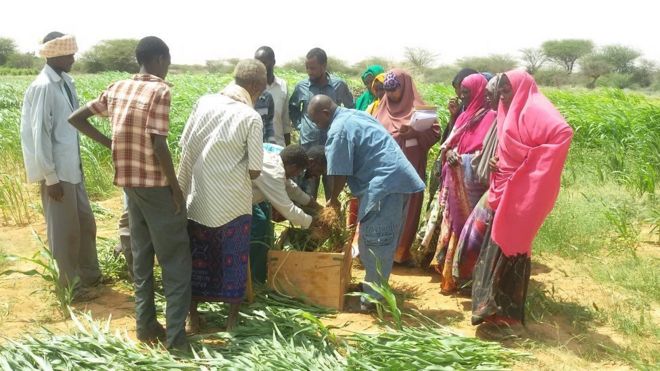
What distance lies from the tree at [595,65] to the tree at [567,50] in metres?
1.00

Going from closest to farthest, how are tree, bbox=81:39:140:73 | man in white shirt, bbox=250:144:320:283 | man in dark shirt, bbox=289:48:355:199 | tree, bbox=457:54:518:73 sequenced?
man in white shirt, bbox=250:144:320:283
man in dark shirt, bbox=289:48:355:199
tree, bbox=457:54:518:73
tree, bbox=81:39:140:73

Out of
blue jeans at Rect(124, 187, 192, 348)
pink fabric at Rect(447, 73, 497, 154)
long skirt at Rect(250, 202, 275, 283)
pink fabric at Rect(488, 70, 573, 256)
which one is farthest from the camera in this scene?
pink fabric at Rect(447, 73, 497, 154)

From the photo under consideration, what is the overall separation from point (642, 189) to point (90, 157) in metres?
6.68

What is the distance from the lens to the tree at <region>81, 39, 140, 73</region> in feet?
174

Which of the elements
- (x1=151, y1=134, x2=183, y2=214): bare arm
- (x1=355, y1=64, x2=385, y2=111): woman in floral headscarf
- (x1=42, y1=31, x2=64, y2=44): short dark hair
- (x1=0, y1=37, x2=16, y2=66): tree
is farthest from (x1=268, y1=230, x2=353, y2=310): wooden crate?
(x1=0, y1=37, x2=16, y2=66): tree

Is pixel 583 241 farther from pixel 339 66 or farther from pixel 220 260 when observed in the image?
pixel 339 66

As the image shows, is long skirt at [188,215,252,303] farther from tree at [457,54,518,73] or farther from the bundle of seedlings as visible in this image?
tree at [457,54,518,73]

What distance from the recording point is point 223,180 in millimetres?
3535

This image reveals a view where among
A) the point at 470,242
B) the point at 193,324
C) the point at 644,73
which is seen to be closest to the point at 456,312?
the point at 470,242

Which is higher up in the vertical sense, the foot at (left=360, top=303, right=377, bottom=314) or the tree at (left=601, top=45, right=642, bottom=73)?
the tree at (left=601, top=45, right=642, bottom=73)

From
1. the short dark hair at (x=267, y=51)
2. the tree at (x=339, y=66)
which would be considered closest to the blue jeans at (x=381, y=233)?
the short dark hair at (x=267, y=51)

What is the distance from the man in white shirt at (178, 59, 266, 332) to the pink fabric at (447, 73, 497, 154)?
1828mm

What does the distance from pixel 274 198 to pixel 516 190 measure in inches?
60.1

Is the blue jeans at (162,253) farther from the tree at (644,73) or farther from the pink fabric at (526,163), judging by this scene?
the tree at (644,73)
